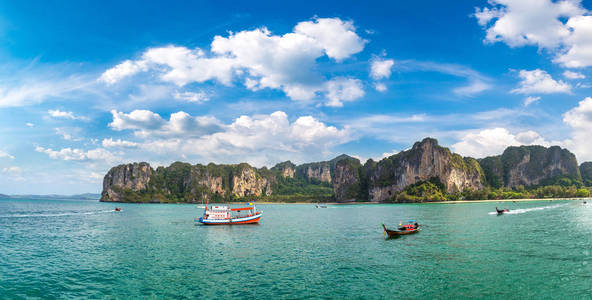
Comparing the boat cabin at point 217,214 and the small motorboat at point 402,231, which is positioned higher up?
the boat cabin at point 217,214

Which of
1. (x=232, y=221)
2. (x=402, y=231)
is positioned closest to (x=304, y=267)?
(x=402, y=231)

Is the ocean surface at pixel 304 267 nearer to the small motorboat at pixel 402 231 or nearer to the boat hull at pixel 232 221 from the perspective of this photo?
the small motorboat at pixel 402 231

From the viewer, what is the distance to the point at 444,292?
80.0 ft

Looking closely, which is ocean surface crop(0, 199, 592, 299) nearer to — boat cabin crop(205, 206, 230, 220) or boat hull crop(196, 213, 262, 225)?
boat hull crop(196, 213, 262, 225)

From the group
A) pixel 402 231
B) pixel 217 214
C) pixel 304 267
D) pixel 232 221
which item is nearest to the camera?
pixel 304 267

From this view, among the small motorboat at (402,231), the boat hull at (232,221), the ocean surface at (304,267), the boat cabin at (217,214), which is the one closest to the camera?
the ocean surface at (304,267)

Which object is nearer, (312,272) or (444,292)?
(444,292)

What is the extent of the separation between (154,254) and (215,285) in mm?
17179

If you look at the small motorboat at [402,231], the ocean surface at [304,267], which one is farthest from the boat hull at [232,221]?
the small motorboat at [402,231]

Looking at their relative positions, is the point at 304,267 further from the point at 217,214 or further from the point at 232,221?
the point at 217,214

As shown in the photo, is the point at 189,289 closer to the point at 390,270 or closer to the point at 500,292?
the point at 390,270

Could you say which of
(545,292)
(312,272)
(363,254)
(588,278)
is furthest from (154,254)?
(588,278)

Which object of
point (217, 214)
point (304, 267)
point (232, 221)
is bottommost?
point (232, 221)

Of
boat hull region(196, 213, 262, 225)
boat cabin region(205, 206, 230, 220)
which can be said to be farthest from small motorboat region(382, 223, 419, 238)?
boat cabin region(205, 206, 230, 220)
